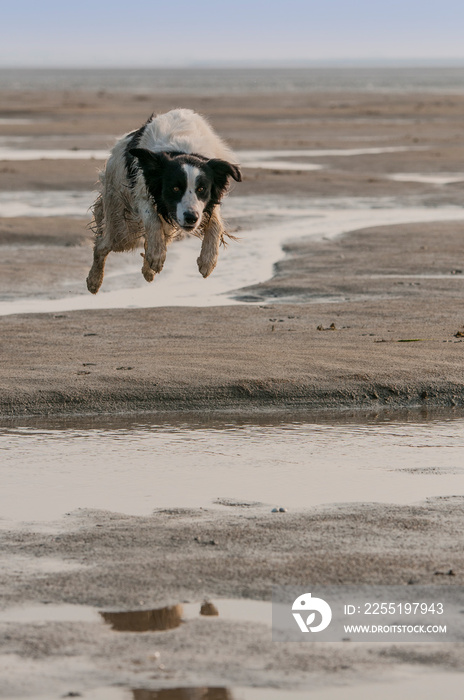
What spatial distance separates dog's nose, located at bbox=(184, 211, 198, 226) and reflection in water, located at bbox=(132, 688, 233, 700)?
4246mm

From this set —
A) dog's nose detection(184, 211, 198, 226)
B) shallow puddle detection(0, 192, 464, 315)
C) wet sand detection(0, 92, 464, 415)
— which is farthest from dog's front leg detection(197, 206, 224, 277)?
shallow puddle detection(0, 192, 464, 315)

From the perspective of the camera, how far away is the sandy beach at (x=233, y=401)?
15.8 feet

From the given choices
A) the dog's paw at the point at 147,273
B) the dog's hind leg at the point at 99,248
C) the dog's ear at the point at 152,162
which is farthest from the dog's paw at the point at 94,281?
the dog's ear at the point at 152,162

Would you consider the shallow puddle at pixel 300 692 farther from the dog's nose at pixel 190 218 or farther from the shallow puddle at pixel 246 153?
the shallow puddle at pixel 246 153

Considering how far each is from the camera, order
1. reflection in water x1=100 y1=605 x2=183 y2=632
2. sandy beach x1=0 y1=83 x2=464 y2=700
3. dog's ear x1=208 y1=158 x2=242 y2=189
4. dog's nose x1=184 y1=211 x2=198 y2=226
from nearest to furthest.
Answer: sandy beach x1=0 y1=83 x2=464 y2=700 → reflection in water x1=100 y1=605 x2=183 y2=632 → dog's nose x1=184 y1=211 x2=198 y2=226 → dog's ear x1=208 y1=158 x2=242 y2=189

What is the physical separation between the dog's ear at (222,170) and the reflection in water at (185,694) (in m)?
4.75

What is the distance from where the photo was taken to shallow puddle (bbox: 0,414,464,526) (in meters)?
6.82

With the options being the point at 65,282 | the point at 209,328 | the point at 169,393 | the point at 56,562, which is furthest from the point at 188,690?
the point at 65,282

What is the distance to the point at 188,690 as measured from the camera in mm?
4516

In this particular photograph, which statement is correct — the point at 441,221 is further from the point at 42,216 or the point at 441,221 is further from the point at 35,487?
the point at 35,487

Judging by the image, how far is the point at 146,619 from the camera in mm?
5133

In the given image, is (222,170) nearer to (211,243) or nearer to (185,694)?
(211,243)

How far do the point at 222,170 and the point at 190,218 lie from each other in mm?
614

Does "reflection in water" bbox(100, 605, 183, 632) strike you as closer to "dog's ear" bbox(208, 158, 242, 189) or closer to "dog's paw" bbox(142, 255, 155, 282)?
"dog's ear" bbox(208, 158, 242, 189)
